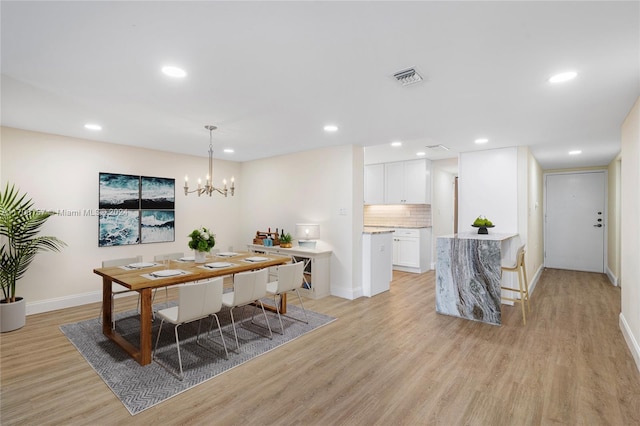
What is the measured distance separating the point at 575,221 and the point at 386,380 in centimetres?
719

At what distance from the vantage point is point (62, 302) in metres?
4.48

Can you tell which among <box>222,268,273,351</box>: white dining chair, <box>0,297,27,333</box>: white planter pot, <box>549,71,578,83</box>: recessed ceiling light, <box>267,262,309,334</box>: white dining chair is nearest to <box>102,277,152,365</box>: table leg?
<box>222,268,273,351</box>: white dining chair

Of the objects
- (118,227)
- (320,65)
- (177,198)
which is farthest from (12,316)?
(320,65)

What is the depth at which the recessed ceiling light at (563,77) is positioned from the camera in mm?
2398

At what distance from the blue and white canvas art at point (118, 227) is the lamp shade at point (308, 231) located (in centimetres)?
271

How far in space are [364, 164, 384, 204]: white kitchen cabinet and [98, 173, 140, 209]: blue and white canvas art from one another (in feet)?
15.9

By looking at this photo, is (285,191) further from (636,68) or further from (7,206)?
(636,68)

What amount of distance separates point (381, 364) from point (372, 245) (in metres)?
2.41

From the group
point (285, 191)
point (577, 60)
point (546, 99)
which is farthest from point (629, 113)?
point (285, 191)

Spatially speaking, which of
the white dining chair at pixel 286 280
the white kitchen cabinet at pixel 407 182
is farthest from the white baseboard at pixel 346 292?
the white kitchen cabinet at pixel 407 182

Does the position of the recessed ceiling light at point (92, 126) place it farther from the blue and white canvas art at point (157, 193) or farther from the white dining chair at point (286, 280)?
the white dining chair at point (286, 280)

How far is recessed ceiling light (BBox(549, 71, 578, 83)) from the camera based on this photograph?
7.87 ft

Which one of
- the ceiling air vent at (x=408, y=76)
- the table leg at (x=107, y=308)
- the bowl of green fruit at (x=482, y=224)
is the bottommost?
the table leg at (x=107, y=308)

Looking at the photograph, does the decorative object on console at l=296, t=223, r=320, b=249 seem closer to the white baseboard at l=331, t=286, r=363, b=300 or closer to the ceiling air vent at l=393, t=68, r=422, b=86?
the white baseboard at l=331, t=286, r=363, b=300
